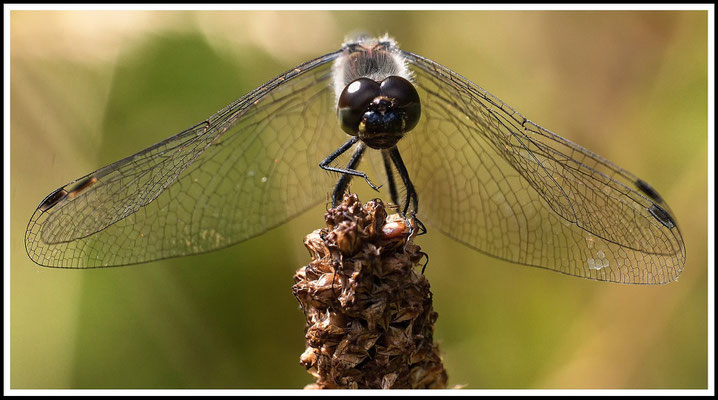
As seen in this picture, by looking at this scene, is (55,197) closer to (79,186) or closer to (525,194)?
(79,186)

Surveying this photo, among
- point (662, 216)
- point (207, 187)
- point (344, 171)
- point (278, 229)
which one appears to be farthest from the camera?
point (278, 229)

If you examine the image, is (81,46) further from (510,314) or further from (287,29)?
(510,314)

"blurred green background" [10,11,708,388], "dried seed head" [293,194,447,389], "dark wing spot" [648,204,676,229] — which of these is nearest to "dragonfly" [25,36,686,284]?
"dark wing spot" [648,204,676,229]

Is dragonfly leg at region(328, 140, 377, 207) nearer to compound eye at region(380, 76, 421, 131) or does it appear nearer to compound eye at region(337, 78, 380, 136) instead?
compound eye at region(337, 78, 380, 136)

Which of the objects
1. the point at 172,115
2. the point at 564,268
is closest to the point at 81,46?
the point at 172,115

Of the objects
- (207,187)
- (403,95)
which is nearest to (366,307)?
(403,95)

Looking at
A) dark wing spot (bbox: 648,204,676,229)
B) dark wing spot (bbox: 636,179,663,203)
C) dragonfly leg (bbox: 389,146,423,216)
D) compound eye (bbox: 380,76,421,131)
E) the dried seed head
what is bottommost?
the dried seed head
